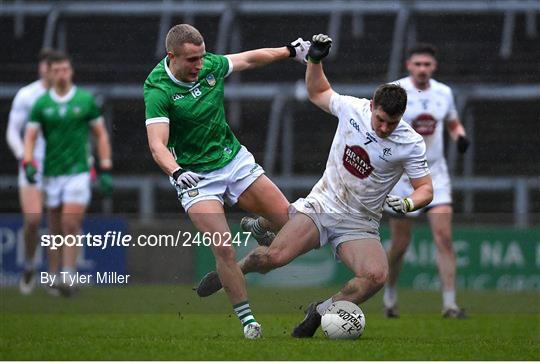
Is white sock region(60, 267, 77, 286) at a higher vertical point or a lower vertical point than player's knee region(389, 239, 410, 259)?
lower

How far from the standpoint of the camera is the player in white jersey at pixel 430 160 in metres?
10.9

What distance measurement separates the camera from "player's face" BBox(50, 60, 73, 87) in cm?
1270

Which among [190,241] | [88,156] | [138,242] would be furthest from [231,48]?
[190,241]

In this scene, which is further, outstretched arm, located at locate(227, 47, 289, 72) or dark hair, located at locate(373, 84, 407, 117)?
outstretched arm, located at locate(227, 47, 289, 72)

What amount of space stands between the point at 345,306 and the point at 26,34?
24.6 ft

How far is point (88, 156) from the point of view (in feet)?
42.8

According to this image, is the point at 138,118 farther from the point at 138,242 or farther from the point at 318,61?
the point at 318,61

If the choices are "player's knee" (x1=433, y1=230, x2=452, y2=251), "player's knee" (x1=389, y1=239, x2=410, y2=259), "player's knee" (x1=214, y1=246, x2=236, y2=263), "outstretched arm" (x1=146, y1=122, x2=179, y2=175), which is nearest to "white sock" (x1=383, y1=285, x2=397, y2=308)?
"player's knee" (x1=389, y1=239, x2=410, y2=259)

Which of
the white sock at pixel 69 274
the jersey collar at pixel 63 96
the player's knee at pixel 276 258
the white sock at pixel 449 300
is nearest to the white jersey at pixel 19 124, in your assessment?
the jersey collar at pixel 63 96

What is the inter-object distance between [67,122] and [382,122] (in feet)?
17.9

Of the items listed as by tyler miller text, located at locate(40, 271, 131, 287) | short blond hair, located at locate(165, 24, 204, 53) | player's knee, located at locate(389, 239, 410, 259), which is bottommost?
by tyler miller text, located at locate(40, 271, 131, 287)

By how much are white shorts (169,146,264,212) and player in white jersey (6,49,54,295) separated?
4591mm

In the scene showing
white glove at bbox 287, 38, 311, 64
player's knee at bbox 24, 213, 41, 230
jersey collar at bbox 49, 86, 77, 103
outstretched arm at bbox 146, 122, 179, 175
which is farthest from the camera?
player's knee at bbox 24, 213, 41, 230

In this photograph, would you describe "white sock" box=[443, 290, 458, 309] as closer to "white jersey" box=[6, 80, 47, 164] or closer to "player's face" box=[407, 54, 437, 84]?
"player's face" box=[407, 54, 437, 84]
